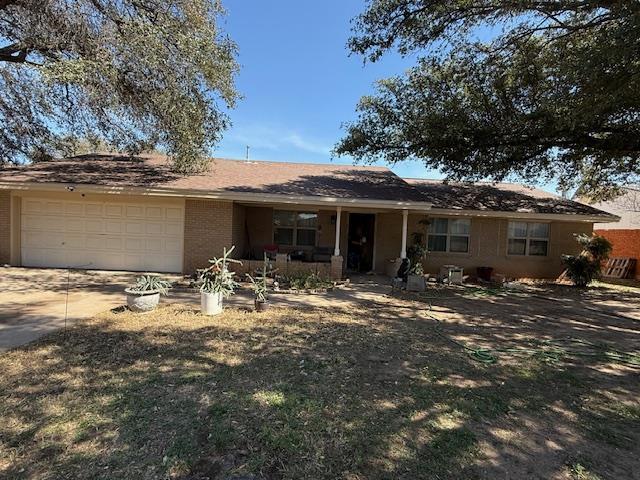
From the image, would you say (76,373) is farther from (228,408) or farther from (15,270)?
(15,270)

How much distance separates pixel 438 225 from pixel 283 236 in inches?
225

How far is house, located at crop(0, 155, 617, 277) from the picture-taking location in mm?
11078

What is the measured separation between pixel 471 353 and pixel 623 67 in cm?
542

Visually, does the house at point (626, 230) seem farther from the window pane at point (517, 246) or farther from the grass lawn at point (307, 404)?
the grass lawn at point (307, 404)

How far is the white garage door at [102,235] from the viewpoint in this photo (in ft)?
38.0

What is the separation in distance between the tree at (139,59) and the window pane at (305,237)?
443 centimetres

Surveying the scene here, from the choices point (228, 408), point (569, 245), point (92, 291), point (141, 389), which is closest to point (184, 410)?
point (228, 408)

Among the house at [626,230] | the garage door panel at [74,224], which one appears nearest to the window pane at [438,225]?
the house at [626,230]

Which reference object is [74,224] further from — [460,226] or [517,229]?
[517,229]

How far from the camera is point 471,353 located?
5371 mm

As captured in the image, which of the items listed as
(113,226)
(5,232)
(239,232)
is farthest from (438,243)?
(5,232)

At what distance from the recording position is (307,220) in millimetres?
13672

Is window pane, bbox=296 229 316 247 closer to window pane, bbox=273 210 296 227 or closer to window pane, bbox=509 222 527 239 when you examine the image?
window pane, bbox=273 210 296 227

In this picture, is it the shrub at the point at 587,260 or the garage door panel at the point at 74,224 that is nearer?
the garage door panel at the point at 74,224
